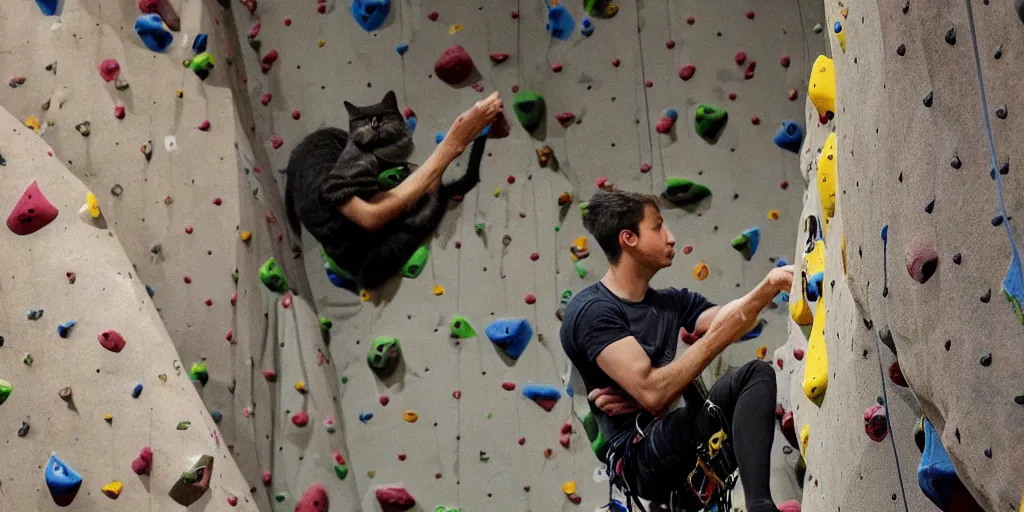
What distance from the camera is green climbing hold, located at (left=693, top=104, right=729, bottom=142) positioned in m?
3.74

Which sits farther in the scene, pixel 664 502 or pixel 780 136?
pixel 780 136

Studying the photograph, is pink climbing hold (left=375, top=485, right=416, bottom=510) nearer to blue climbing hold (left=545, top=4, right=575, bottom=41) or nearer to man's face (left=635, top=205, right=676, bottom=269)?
man's face (left=635, top=205, right=676, bottom=269)

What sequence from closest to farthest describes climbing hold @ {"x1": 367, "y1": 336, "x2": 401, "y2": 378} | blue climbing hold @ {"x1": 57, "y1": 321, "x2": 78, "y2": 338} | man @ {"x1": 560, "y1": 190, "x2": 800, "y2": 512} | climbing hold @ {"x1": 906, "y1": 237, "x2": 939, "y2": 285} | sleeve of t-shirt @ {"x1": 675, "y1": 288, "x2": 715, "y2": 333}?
climbing hold @ {"x1": 906, "y1": 237, "x2": 939, "y2": 285}
man @ {"x1": 560, "y1": 190, "x2": 800, "y2": 512}
sleeve of t-shirt @ {"x1": 675, "y1": 288, "x2": 715, "y2": 333}
blue climbing hold @ {"x1": 57, "y1": 321, "x2": 78, "y2": 338}
climbing hold @ {"x1": 367, "y1": 336, "x2": 401, "y2": 378}

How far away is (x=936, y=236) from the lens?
5.06 ft

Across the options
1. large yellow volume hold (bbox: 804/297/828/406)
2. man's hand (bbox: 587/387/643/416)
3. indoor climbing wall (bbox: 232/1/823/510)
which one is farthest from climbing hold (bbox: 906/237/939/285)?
indoor climbing wall (bbox: 232/1/823/510)

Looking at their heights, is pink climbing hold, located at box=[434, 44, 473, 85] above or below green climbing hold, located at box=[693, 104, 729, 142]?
above

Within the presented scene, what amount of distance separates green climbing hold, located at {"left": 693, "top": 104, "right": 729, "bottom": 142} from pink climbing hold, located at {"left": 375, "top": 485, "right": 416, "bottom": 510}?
1470mm

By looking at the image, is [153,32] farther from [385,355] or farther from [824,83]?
[824,83]

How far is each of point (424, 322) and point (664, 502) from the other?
1249mm

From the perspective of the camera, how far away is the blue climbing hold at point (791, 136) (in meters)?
3.71

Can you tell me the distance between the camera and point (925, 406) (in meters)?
1.65

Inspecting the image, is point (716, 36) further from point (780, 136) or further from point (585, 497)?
point (585, 497)

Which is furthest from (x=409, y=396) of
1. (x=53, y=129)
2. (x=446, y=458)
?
(x=53, y=129)

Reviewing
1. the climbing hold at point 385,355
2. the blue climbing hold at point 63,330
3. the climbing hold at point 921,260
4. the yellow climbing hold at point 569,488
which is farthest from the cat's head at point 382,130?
the climbing hold at point 921,260
